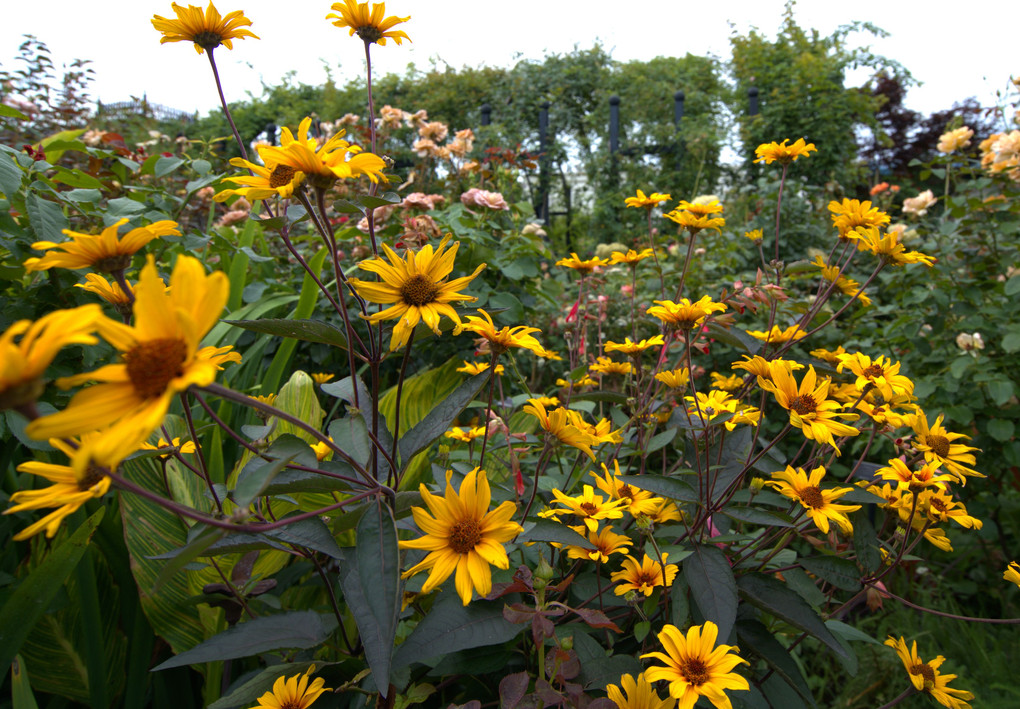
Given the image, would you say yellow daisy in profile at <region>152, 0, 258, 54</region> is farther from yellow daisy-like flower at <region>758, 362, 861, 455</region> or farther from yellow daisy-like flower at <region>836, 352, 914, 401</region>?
yellow daisy-like flower at <region>836, 352, 914, 401</region>

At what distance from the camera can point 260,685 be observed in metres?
0.82

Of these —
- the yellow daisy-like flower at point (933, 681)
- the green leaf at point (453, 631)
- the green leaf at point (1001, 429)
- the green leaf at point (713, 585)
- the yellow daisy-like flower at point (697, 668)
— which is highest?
the green leaf at point (453, 631)

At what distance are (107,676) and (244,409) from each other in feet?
2.54

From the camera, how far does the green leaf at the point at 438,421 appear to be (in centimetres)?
76

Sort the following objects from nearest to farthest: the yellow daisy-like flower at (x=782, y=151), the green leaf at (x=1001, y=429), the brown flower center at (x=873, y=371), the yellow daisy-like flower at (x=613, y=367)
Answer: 1. the brown flower center at (x=873, y=371)
2. the yellow daisy-like flower at (x=782, y=151)
3. the yellow daisy-like flower at (x=613, y=367)
4. the green leaf at (x=1001, y=429)

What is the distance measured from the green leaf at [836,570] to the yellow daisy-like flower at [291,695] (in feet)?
2.51

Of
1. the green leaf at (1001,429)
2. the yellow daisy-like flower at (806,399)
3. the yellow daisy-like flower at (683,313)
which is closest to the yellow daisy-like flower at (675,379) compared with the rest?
the yellow daisy-like flower at (683,313)

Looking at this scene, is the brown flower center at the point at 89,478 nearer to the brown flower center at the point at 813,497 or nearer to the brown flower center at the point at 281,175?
the brown flower center at the point at 281,175

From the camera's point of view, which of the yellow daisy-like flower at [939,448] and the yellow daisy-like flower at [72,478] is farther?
the yellow daisy-like flower at [939,448]

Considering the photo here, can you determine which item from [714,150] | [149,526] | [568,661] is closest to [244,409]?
[149,526]

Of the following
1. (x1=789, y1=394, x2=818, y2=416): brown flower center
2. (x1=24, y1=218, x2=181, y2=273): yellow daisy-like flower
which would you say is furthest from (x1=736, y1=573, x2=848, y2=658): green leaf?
(x1=24, y1=218, x2=181, y2=273): yellow daisy-like flower

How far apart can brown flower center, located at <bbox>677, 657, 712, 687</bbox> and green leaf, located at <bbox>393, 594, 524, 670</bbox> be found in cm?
21

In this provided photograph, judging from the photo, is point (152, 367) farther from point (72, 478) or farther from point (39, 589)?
point (39, 589)

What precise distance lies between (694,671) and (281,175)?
2.76 feet
